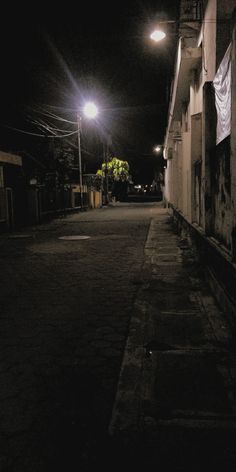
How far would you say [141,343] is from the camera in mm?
4406

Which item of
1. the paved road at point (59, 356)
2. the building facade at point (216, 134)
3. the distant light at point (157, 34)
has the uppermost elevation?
the distant light at point (157, 34)

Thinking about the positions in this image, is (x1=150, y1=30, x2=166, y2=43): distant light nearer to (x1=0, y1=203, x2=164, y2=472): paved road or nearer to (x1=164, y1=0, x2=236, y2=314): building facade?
(x1=164, y1=0, x2=236, y2=314): building facade

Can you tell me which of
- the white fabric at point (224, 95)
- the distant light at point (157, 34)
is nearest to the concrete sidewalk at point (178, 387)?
the white fabric at point (224, 95)

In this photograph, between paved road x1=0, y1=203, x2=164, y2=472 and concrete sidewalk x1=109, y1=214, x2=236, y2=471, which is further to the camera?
paved road x1=0, y1=203, x2=164, y2=472

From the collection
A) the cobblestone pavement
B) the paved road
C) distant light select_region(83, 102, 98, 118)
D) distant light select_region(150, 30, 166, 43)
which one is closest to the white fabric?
the cobblestone pavement

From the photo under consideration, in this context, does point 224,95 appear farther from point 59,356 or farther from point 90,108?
point 90,108

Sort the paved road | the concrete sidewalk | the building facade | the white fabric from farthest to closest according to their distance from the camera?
the white fabric, the building facade, the paved road, the concrete sidewalk

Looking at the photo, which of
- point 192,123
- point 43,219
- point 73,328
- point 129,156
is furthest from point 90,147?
point 73,328

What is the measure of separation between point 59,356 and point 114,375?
31.0 inches

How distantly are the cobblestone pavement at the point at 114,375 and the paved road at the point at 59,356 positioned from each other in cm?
1

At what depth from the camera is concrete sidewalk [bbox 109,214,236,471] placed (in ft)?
8.27

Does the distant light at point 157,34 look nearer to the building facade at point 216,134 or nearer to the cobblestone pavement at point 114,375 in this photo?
the building facade at point 216,134

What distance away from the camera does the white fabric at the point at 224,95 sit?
497 cm

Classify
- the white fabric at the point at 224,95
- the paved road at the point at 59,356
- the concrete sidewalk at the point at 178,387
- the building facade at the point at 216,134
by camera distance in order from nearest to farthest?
the concrete sidewalk at the point at 178,387, the paved road at the point at 59,356, the building facade at the point at 216,134, the white fabric at the point at 224,95
